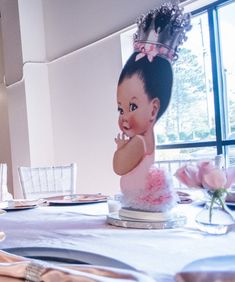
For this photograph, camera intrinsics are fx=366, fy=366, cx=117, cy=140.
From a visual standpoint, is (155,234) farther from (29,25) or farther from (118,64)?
(29,25)

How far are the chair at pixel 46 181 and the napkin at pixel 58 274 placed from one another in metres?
1.86

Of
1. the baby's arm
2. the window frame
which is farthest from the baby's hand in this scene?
the window frame

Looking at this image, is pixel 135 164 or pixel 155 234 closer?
pixel 155 234

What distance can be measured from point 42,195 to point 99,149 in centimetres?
140

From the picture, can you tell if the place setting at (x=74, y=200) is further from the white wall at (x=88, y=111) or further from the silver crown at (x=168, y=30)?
the white wall at (x=88, y=111)

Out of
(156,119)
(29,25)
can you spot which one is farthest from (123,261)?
(29,25)

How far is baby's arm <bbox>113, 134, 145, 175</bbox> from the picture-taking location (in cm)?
118

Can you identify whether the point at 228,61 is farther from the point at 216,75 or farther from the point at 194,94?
the point at 194,94

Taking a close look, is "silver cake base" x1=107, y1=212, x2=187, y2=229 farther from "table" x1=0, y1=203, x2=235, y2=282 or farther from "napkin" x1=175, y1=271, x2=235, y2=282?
"napkin" x1=175, y1=271, x2=235, y2=282

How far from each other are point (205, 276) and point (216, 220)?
38cm

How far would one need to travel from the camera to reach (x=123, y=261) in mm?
740

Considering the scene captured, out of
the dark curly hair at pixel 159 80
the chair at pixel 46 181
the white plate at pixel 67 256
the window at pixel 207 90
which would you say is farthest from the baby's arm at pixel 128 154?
the window at pixel 207 90

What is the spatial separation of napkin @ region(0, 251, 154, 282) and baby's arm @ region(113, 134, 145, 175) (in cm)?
68

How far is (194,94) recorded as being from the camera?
3477 millimetres
